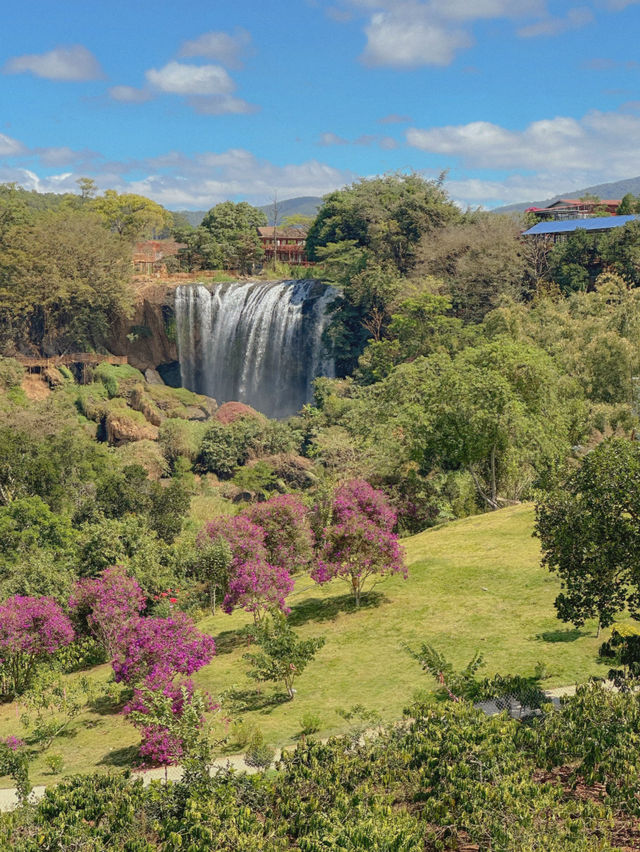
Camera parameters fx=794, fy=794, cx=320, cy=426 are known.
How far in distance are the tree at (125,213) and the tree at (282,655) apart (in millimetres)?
58848

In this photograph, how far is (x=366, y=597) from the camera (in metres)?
19.5

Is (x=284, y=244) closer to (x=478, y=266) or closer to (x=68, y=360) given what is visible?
(x=68, y=360)

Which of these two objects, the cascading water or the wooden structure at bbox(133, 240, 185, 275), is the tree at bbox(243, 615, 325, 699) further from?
the wooden structure at bbox(133, 240, 185, 275)

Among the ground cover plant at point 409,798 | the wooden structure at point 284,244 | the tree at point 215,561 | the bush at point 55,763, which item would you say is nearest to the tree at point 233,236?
the wooden structure at point 284,244

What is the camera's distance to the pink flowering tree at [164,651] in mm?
13125

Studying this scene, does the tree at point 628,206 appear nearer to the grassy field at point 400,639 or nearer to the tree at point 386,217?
the tree at point 386,217

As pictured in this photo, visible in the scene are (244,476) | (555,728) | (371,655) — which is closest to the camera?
(555,728)

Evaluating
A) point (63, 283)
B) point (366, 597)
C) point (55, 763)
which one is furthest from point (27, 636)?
point (63, 283)

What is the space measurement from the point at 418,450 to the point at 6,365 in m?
31.6

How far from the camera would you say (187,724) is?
35.2 feet

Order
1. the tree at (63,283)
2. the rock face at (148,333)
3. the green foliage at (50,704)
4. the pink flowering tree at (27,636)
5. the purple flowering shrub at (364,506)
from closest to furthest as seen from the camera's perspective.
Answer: the green foliage at (50,704)
the pink flowering tree at (27,636)
the purple flowering shrub at (364,506)
the tree at (63,283)
the rock face at (148,333)

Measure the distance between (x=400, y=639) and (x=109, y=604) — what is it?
633 cm

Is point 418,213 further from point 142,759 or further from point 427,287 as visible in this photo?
point 142,759

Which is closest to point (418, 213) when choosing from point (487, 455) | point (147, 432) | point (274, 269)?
point (274, 269)
